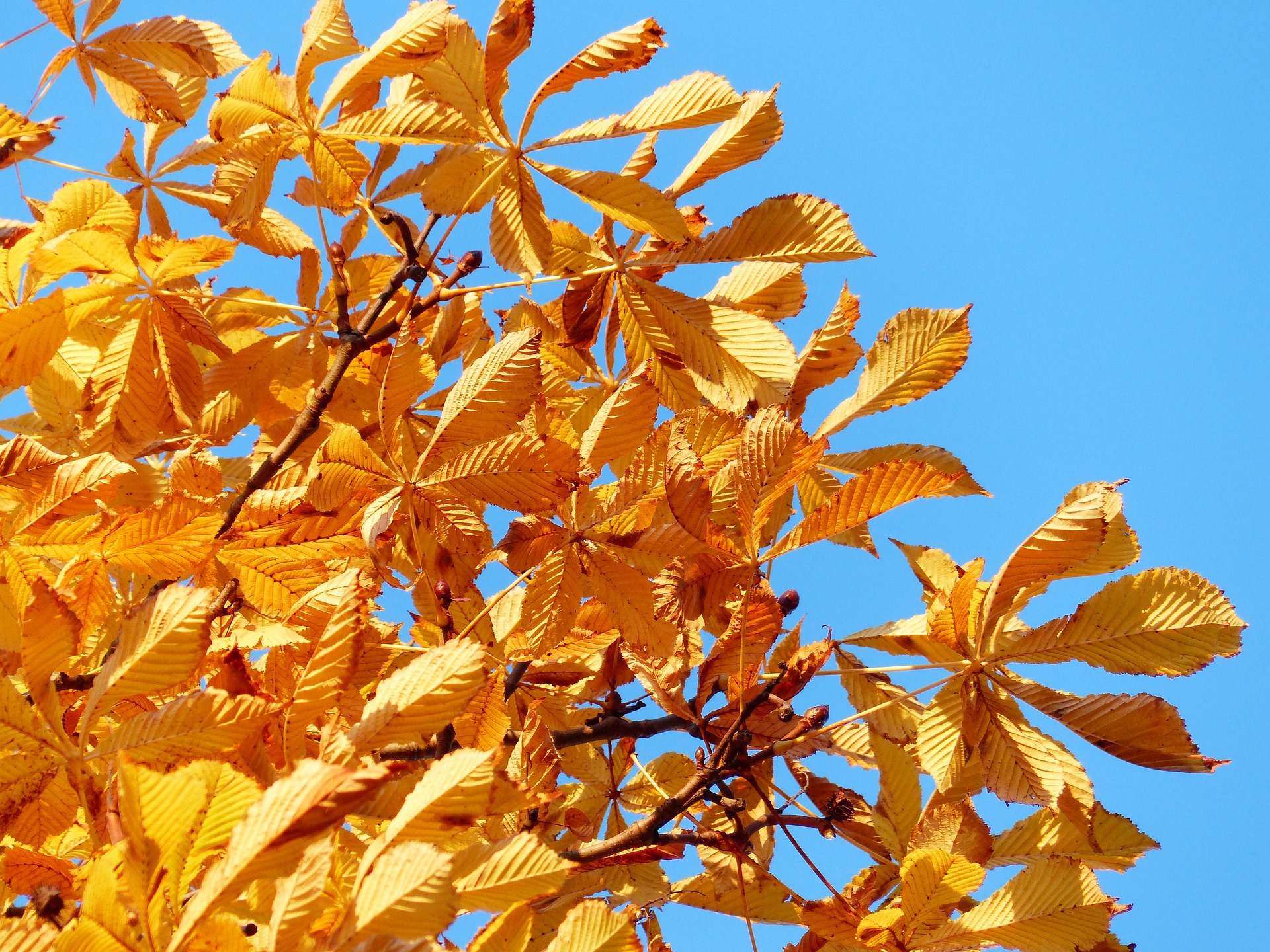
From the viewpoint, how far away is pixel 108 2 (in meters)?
1.89

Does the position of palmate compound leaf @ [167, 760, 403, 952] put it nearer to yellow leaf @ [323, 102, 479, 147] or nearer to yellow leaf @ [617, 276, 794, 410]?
yellow leaf @ [617, 276, 794, 410]

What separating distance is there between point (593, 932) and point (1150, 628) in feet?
2.64

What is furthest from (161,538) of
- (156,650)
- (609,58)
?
(609,58)

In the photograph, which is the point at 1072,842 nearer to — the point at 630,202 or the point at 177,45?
the point at 630,202

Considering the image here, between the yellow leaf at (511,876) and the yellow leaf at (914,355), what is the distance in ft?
2.78

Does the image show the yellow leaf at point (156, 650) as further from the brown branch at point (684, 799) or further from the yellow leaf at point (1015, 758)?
the yellow leaf at point (1015, 758)

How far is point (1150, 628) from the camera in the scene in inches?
49.3

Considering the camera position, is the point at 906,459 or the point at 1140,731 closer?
the point at 1140,731

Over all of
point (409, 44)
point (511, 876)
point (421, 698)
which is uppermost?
point (409, 44)

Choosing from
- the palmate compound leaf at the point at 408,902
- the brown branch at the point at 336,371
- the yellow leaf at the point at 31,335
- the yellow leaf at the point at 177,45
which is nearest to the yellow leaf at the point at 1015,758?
the palmate compound leaf at the point at 408,902

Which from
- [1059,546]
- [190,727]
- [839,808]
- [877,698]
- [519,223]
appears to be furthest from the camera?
[877,698]

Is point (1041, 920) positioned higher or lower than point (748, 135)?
lower

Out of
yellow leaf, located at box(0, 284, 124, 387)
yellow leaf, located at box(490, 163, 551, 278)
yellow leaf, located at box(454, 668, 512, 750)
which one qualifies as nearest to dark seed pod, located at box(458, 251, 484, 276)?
yellow leaf, located at box(490, 163, 551, 278)

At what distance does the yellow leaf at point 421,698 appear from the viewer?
944 millimetres
